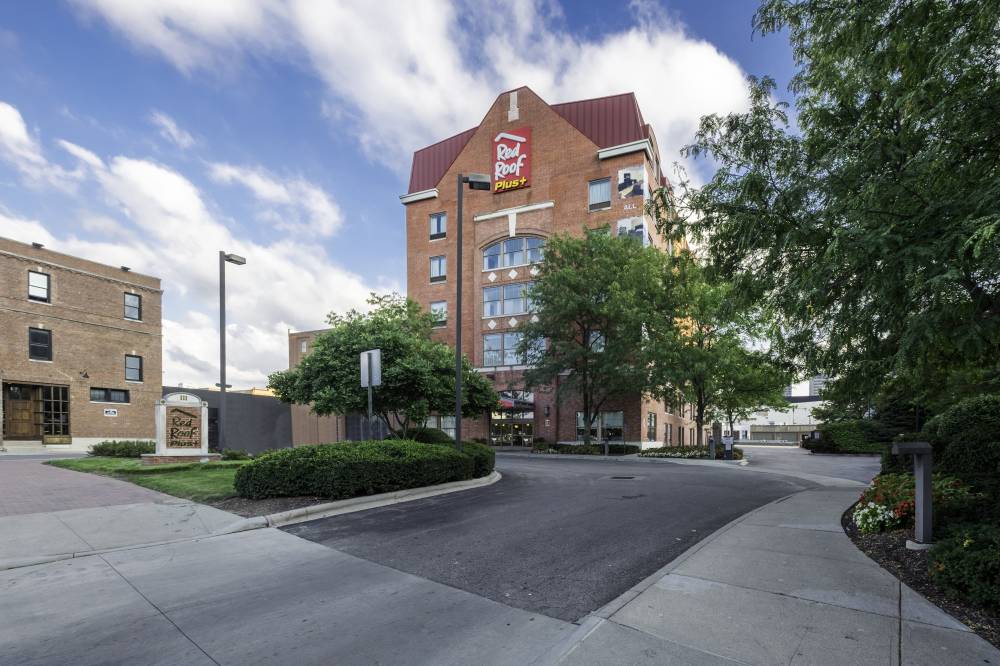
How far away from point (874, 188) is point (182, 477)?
1531 centimetres

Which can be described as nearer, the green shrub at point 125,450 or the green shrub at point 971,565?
the green shrub at point 971,565

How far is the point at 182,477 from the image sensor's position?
44.1 ft

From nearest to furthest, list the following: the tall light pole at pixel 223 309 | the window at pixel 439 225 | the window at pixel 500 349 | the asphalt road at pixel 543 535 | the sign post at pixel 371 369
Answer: the asphalt road at pixel 543 535 → the sign post at pixel 371 369 → the tall light pole at pixel 223 309 → the window at pixel 500 349 → the window at pixel 439 225

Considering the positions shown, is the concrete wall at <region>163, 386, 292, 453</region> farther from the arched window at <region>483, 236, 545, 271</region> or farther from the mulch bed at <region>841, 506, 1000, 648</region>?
the mulch bed at <region>841, 506, 1000, 648</region>

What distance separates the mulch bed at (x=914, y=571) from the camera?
4.34 metres

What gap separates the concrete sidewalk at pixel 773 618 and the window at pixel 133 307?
40.4m

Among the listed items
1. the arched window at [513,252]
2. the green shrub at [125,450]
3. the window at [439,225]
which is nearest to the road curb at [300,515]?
the green shrub at [125,450]

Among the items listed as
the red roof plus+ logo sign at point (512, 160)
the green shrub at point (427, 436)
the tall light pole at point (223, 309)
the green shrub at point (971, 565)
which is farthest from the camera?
the red roof plus+ logo sign at point (512, 160)

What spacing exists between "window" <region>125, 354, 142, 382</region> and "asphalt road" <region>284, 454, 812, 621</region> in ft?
109

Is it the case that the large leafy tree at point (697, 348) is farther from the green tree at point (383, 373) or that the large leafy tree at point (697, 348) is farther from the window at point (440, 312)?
the window at point (440, 312)

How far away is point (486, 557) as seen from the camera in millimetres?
6547

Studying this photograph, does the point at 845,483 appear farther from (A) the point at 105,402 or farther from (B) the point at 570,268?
(A) the point at 105,402

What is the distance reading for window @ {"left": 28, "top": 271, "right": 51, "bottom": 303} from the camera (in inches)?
1227

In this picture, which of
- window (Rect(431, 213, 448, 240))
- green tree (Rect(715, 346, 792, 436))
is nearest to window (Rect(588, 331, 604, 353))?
green tree (Rect(715, 346, 792, 436))
